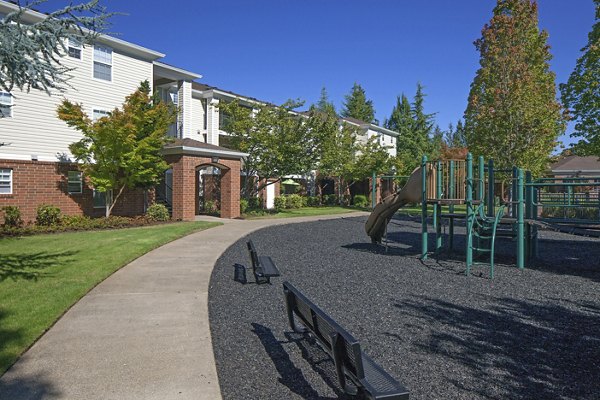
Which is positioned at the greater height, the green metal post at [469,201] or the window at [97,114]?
the window at [97,114]

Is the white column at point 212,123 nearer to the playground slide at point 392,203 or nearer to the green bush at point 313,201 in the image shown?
the green bush at point 313,201

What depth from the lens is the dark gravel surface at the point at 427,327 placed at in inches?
157

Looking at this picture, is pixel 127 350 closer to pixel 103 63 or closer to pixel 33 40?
pixel 33 40

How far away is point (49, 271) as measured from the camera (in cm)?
856

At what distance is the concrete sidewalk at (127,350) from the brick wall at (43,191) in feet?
41.4

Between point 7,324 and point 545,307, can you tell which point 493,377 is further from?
point 7,324

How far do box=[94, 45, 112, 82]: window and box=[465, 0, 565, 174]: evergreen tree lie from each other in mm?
20068

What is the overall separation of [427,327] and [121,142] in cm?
1558

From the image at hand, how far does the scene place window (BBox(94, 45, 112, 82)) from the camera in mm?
20987

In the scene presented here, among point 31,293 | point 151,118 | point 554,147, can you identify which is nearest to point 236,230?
point 151,118

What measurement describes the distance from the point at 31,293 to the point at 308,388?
17.5 feet

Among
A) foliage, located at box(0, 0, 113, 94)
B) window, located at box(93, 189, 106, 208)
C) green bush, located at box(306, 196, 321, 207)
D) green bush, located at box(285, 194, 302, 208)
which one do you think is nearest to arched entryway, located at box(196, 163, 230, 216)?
green bush, located at box(285, 194, 302, 208)

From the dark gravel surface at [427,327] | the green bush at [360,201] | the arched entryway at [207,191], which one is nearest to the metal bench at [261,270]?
the dark gravel surface at [427,327]

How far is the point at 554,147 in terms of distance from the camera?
23.5 meters
